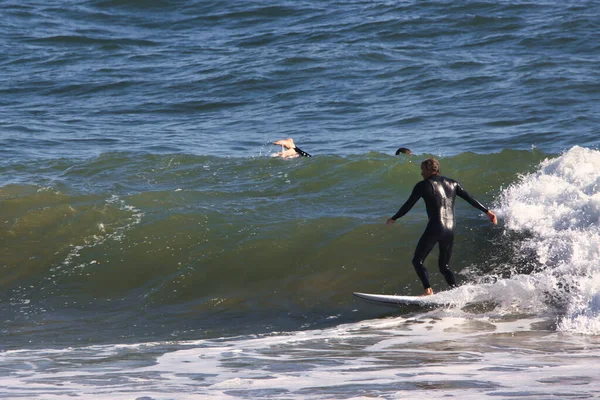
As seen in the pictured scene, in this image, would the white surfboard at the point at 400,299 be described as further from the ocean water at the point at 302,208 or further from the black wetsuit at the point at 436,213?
the black wetsuit at the point at 436,213

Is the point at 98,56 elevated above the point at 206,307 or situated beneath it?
elevated above

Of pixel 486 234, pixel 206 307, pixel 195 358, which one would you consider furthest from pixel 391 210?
pixel 195 358

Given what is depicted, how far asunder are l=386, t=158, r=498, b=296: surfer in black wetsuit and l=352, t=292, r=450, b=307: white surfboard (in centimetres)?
19

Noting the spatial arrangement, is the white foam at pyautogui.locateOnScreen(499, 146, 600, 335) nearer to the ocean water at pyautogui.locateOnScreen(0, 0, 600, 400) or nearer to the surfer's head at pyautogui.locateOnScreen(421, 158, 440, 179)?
the ocean water at pyautogui.locateOnScreen(0, 0, 600, 400)

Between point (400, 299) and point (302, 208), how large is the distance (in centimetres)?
387

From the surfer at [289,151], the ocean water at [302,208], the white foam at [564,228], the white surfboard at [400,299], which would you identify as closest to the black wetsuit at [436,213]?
the white surfboard at [400,299]

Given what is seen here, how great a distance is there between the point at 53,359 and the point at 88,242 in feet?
14.0

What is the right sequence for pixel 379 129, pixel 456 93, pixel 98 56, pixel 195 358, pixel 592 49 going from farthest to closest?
pixel 98 56 < pixel 592 49 < pixel 456 93 < pixel 379 129 < pixel 195 358

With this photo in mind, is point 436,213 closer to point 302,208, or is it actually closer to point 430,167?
point 430,167

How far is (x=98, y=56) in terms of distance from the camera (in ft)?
86.8

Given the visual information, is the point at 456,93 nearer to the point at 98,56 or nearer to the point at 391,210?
the point at 391,210

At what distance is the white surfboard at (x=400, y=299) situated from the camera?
9266mm

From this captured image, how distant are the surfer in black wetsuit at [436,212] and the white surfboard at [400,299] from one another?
0.19 m

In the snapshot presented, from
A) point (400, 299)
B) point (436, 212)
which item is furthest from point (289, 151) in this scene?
point (400, 299)
